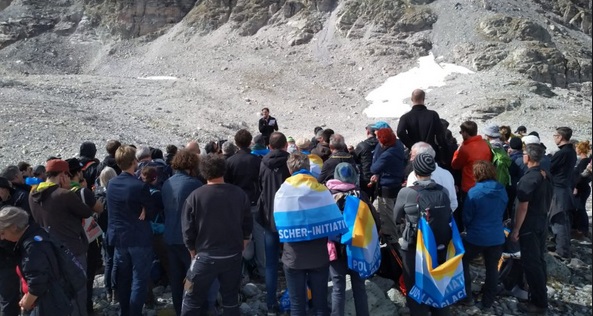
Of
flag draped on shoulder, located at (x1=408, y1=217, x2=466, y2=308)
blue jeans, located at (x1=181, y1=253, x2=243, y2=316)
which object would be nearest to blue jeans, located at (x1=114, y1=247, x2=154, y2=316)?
blue jeans, located at (x1=181, y1=253, x2=243, y2=316)

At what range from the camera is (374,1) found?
46.8 metres

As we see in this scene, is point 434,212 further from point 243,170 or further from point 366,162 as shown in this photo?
point 366,162

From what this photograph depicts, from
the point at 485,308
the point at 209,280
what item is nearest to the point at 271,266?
the point at 209,280

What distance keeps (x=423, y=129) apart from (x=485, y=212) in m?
1.72

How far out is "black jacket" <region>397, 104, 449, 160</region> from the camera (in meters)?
7.50

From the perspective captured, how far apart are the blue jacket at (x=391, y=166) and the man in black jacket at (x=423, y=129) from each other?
41cm

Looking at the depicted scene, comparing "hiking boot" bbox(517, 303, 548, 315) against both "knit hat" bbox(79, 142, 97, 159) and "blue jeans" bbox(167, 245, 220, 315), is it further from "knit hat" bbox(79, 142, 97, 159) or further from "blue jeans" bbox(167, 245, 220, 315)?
"knit hat" bbox(79, 142, 97, 159)

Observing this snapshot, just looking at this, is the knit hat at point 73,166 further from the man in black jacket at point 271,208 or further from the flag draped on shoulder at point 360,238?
the flag draped on shoulder at point 360,238

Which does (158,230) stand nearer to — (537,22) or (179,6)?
(537,22)

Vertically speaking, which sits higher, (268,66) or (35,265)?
(35,265)

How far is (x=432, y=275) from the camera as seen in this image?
18.1ft

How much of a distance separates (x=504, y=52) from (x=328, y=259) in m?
36.5

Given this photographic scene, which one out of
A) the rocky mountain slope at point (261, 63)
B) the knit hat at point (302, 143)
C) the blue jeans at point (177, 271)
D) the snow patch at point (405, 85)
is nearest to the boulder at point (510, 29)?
the rocky mountain slope at point (261, 63)

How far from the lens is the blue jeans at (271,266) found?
6371 mm
